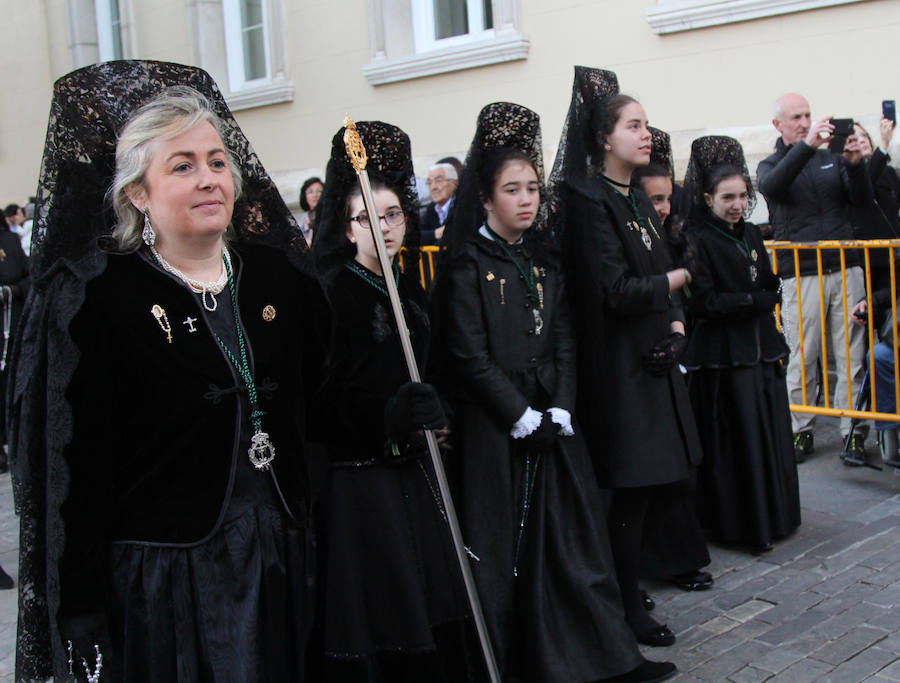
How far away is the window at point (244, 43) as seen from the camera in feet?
42.3

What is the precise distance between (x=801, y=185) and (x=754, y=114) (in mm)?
1382

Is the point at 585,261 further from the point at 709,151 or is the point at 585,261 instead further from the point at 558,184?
the point at 709,151

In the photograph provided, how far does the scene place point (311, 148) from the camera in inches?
466

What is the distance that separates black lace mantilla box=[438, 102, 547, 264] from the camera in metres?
3.90

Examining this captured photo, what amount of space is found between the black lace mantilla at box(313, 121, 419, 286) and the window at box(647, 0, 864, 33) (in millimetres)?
4763

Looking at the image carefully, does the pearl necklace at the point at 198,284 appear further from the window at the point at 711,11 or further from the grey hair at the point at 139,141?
the window at the point at 711,11

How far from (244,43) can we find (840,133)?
326 inches

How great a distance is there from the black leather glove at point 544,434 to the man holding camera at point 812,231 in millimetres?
3365

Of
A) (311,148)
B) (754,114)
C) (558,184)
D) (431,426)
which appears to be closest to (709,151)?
(558,184)

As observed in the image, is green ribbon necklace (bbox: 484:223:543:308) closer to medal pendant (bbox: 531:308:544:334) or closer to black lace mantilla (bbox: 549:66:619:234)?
medal pendant (bbox: 531:308:544:334)

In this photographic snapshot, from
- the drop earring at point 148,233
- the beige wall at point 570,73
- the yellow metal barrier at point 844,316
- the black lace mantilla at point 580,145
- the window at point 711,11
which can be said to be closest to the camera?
the drop earring at point 148,233

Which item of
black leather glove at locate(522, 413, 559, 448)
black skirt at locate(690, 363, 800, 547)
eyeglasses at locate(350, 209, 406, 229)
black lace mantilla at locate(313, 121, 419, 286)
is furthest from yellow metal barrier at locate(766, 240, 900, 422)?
eyeglasses at locate(350, 209, 406, 229)

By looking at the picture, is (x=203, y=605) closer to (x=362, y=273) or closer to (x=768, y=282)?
(x=362, y=273)

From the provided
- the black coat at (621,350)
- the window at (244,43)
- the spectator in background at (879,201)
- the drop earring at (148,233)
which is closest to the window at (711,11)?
the spectator in background at (879,201)
